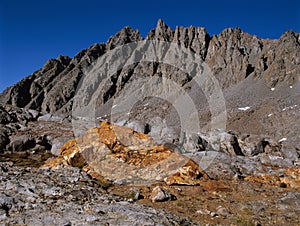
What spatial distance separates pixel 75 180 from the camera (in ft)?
56.1

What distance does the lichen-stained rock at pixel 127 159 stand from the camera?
71.4 ft

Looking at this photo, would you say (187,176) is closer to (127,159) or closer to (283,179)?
(127,159)

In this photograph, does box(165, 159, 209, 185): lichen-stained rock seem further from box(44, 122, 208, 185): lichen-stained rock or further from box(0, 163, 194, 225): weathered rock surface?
box(0, 163, 194, 225): weathered rock surface

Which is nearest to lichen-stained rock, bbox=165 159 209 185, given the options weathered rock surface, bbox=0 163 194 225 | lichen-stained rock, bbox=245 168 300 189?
lichen-stained rock, bbox=245 168 300 189

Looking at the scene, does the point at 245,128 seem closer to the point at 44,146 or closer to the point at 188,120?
the point at 188,120

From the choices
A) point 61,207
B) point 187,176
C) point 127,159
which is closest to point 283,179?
point 187,176

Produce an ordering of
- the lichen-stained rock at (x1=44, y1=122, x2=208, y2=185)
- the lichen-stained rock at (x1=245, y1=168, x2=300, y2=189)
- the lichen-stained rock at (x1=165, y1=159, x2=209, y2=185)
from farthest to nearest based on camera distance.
Result: the lichen-stained rock at (x1=245, y1=168, x2=300, y2=189)
the lichen-stained rock at (x1=44, y1=122, x2=208, y2=185)
the lichen-stained rock at (x1=165, y1=159, x2=209, y2=185)

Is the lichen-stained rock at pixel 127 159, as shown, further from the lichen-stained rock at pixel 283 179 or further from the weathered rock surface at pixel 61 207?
the weathered rock surface at pixel 61 207

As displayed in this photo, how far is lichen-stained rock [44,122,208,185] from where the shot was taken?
2175 centimetres

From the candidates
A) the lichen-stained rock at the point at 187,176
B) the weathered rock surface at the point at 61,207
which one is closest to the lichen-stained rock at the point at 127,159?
the lichen-stained rock at the point at 187,176

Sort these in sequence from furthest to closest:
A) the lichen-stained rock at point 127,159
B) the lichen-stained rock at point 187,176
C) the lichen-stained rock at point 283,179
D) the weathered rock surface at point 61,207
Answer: the lichen-stained rock at point 283,179, the lichen-stained rock at point 127,159, the lichen-stained rock at point 187,176, the weathered rock surface at point 61,207

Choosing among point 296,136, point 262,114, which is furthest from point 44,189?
point 262,114

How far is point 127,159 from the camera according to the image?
910 inches

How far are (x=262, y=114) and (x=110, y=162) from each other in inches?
5167
